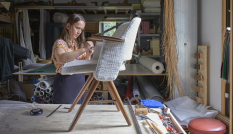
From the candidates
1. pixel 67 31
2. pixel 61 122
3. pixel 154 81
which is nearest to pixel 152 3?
pixel 154 81

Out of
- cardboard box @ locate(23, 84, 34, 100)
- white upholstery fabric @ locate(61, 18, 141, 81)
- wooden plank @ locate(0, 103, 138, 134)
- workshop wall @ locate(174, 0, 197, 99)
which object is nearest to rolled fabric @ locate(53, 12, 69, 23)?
cardboard box @ locate(23, 84, 34, 100)

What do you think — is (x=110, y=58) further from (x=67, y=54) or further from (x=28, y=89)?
(x=28, y=89)

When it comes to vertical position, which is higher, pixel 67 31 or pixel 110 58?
pixel 67 31

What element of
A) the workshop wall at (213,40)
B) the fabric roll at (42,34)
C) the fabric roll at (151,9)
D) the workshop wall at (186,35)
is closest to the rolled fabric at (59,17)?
the fabric roll at (42,34)

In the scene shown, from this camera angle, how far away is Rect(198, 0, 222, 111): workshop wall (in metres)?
2.23

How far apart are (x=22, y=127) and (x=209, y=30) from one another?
2.31 m

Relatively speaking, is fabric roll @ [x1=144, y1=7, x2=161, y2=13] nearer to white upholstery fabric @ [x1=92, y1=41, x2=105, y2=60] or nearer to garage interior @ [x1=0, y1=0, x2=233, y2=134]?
garage interior @ [x1=0, y1=0, x2=233, y2=134]

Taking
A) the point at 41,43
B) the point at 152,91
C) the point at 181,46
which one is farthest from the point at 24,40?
the point at 181,46

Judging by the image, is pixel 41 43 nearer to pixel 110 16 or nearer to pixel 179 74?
pixel 110 16

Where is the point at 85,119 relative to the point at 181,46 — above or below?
below

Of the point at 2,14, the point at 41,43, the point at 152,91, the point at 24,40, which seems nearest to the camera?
the point at 152,91

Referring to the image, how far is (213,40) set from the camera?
2.36 metres

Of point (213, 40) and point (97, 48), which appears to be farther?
point (213, 40)

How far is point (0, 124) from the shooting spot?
1.42m
